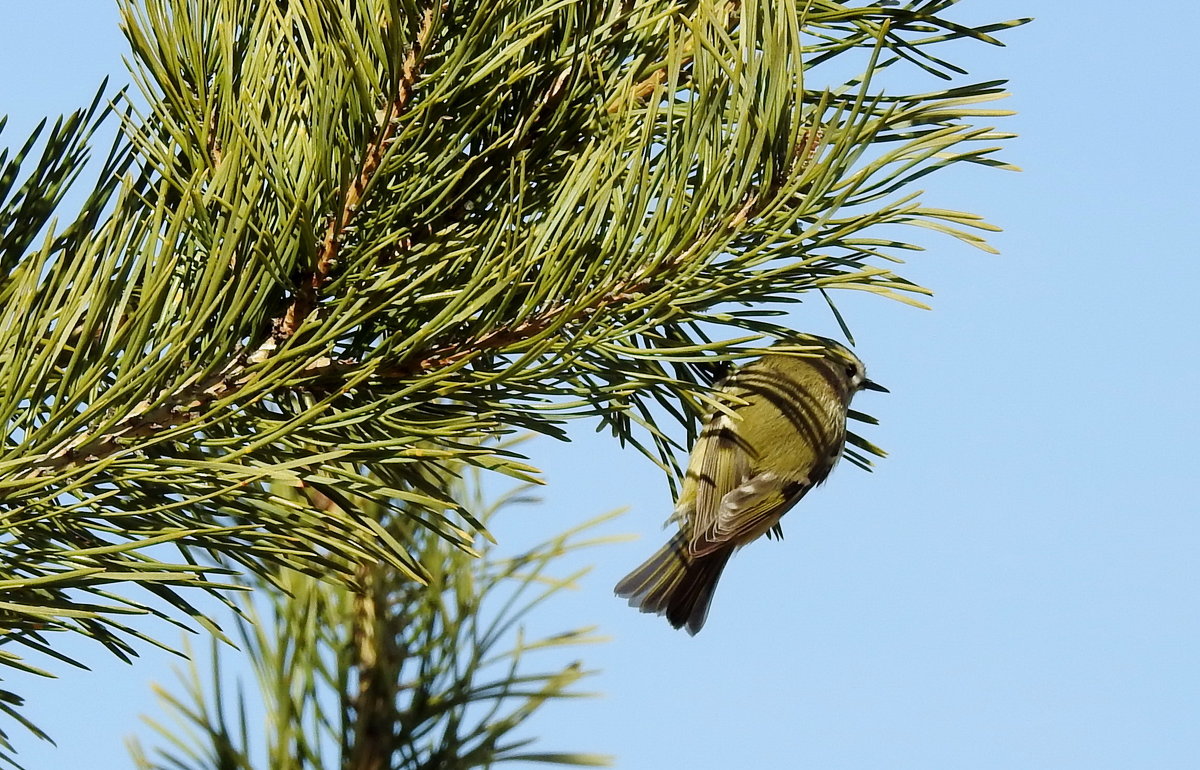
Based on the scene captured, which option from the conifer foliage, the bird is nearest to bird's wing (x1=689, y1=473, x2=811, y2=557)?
the bird

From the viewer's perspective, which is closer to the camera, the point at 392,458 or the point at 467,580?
the point at 392,458

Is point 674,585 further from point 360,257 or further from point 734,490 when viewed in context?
point 360,257

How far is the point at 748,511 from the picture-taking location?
2943mm

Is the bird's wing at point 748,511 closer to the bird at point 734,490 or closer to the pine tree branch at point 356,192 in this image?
the bird at point 734,490

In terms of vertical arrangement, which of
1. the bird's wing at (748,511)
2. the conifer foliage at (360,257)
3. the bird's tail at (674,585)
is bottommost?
the conifer foliage at (360,257)

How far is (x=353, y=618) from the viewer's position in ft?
8.12

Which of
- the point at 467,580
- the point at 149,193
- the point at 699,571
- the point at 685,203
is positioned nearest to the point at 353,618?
the point at 467,580

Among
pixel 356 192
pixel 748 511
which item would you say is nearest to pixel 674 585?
pixel 748 511

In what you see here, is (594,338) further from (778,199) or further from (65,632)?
(65,632)

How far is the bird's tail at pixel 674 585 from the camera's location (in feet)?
9.57

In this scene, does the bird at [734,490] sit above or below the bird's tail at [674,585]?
above

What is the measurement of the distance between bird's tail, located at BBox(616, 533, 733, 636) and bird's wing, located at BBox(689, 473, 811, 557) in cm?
5

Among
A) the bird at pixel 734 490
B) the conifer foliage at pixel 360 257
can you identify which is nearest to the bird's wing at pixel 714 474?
the bird at pixel 734 490

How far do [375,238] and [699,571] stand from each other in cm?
183
